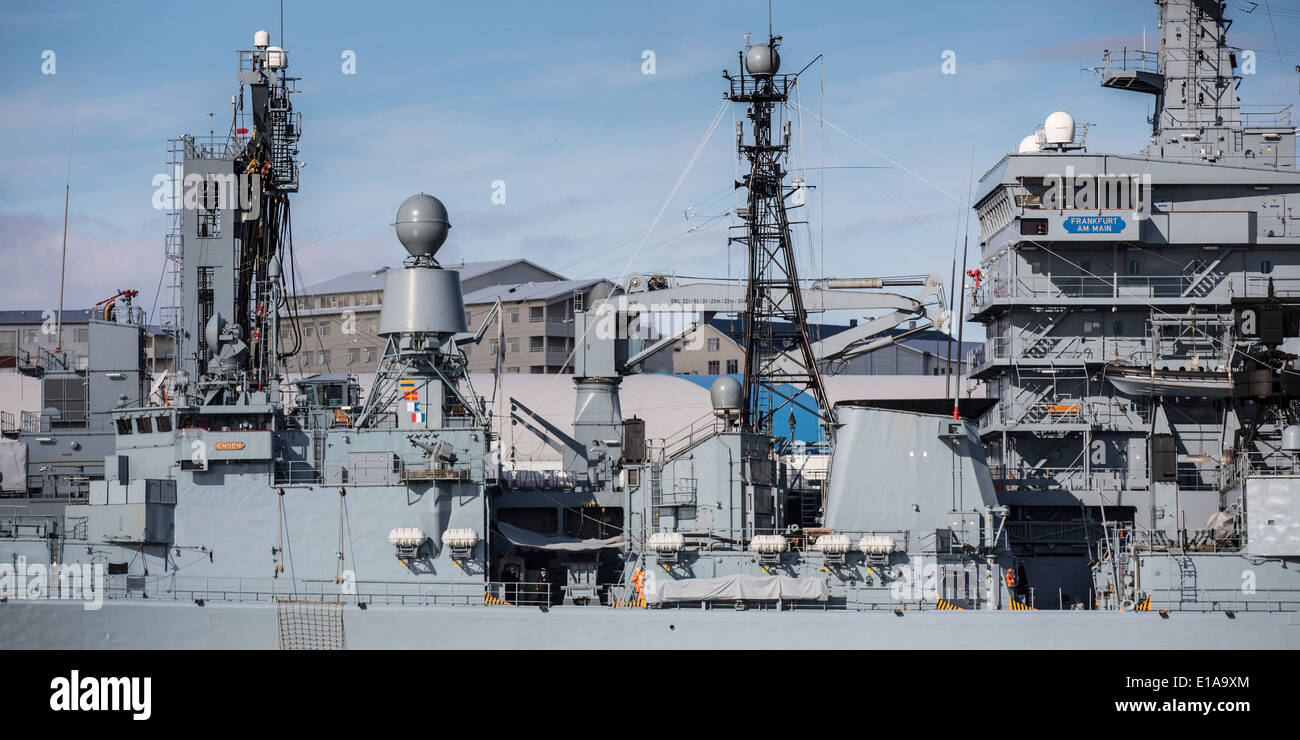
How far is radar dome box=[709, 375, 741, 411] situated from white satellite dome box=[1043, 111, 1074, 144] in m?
12.7

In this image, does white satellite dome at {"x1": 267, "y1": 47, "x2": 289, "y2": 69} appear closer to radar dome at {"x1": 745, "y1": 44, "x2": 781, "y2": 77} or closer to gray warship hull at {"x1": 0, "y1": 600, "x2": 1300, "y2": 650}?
radar dome at {"x1": 745, "y1": 44, "x2": 781, "y2": 77}

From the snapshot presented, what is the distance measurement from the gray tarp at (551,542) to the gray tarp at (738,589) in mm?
3434

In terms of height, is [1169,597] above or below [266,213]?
below

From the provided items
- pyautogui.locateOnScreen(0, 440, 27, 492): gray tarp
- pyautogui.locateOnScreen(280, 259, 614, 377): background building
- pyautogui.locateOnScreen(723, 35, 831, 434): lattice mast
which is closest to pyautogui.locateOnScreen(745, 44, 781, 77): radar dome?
pyautogui.locateOnScreen(723, 35, 831, 434): lattice mast

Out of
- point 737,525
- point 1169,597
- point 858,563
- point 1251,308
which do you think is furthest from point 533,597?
point 1251,308

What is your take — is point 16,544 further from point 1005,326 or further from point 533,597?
point 1005,326

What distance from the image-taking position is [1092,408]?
38094 millimetres

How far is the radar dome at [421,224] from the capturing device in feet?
108

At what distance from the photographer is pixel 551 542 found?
33.6 m

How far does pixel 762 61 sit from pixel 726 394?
8.39 metres

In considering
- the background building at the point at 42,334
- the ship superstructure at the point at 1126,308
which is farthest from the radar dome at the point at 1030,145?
the background building at the point at 42,334

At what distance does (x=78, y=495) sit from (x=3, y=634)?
568 cm

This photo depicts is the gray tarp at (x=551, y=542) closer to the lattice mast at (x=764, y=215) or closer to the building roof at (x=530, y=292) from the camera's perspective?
the lattice mast at (x=764, y=215)

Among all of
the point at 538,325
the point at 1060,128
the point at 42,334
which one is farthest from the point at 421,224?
the point at 42,334
